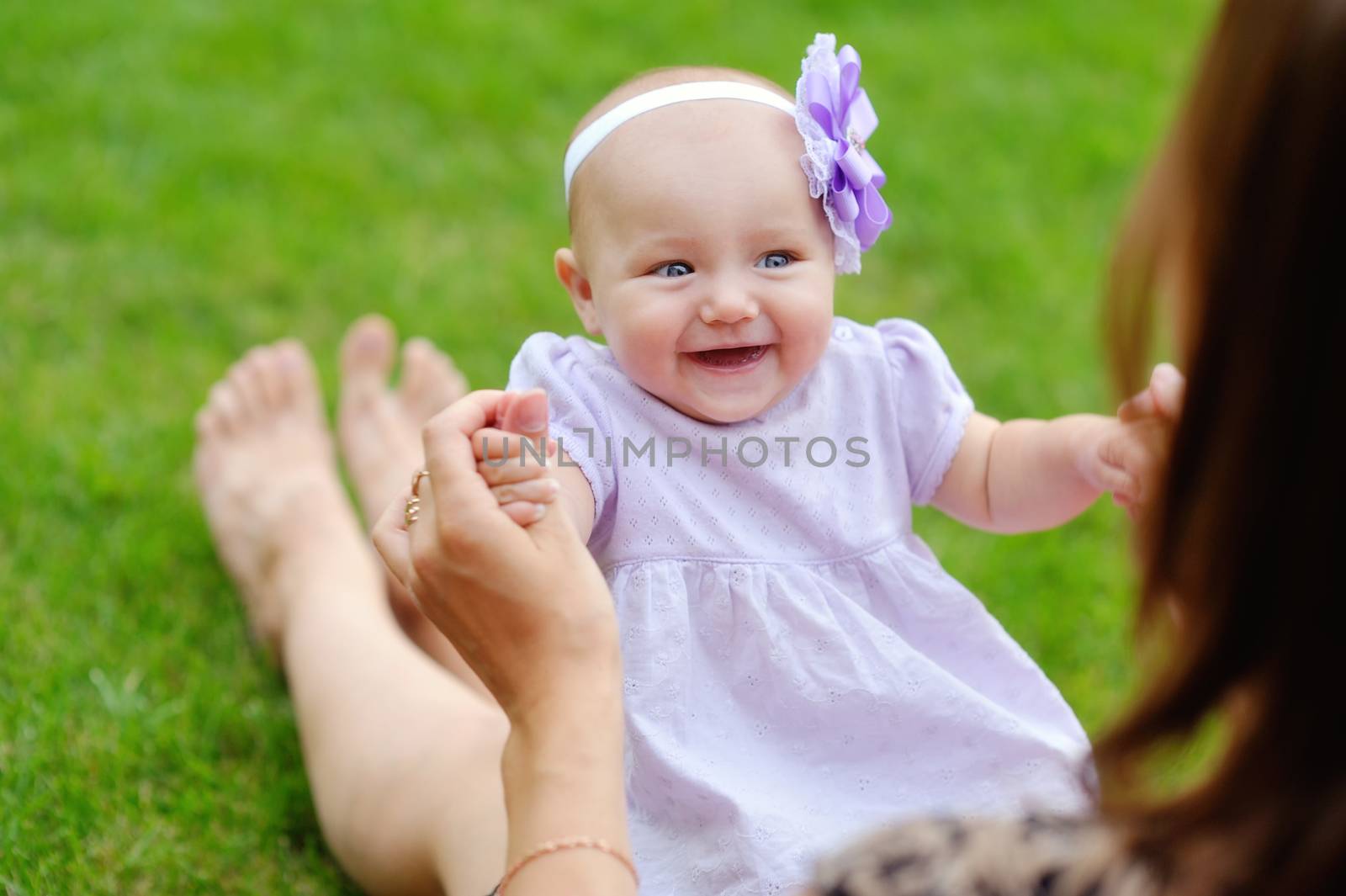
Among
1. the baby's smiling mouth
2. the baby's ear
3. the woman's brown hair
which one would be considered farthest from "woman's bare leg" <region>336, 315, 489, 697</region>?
the woman's brown hair

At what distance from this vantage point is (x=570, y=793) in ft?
4.09

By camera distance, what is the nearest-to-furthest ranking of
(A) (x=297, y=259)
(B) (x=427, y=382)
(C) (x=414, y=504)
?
1. (C) (x=414, y=504)
2. (B) (x=427, y=382)
3. (A) (x=297, y=259)

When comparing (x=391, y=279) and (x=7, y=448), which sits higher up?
(x=391, y=279)

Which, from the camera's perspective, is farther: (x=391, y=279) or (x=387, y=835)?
(x=391, y=279)

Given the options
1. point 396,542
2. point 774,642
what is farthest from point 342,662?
point 774,642

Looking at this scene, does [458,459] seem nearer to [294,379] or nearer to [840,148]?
[840,148]

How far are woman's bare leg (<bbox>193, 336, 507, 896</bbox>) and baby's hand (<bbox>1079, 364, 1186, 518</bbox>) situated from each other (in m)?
0.81

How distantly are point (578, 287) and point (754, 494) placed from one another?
321 mm

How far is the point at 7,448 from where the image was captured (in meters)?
2.47

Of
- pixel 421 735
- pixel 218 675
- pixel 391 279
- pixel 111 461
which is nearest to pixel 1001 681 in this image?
pixel 421 735

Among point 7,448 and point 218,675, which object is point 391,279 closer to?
point 7,448

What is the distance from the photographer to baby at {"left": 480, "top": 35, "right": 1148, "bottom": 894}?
4.91ft

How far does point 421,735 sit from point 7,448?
3.61ft

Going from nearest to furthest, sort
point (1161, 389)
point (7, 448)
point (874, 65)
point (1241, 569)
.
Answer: point (1241, 569) → point (1161, 389) → point (7, 448) → point (874, 65)
